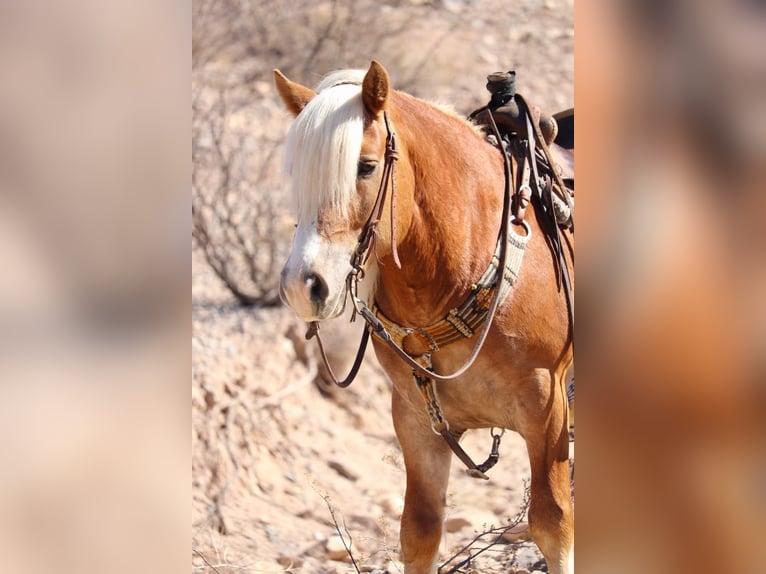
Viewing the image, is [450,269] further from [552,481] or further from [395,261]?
[552,481]

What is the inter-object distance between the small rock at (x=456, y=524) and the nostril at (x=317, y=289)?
9.37 ft

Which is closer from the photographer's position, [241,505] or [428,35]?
[241,505]

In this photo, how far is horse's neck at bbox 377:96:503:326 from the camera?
89.2 inches

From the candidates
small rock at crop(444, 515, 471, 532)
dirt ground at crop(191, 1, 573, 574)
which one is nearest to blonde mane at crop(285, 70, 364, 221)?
dirt ground at crop(191, 1, 573, 574)

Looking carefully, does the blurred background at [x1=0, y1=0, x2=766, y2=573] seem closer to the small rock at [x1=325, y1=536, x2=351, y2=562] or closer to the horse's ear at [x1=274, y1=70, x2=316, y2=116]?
the horse's ear at [x1=274, y1=70, x2=316, y2=116]

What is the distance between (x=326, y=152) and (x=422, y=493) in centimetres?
126

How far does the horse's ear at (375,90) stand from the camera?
203 cm

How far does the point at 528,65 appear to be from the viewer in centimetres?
658
